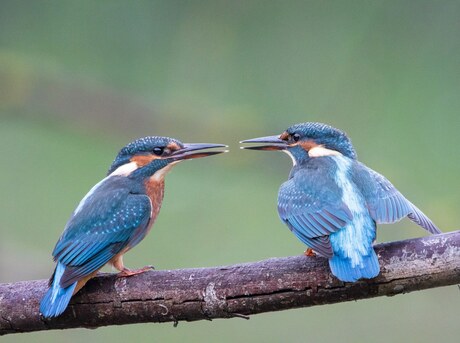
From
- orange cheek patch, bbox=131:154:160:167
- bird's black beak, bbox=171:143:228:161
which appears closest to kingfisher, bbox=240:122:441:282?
bird's black beak, bbox=171:143:228:161

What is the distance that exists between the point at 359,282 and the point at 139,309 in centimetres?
76

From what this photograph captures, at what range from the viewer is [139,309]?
2.96 m

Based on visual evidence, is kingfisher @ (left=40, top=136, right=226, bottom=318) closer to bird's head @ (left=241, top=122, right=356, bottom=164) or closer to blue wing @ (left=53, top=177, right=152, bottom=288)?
blue wing @ (left=53, top=177, right=152, bottom=288)

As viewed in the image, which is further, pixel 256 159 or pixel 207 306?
pixel 256 159

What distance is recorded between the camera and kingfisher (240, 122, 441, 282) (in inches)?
109

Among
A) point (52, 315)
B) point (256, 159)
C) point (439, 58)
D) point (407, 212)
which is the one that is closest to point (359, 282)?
point (407, 212)

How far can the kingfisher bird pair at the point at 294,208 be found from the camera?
2.88 metres

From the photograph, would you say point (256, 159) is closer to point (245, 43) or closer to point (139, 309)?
point (245, 43)

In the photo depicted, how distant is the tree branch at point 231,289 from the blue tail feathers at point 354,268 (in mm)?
86

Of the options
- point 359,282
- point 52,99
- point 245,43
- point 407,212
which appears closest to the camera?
point 359,282

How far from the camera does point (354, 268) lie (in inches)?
106

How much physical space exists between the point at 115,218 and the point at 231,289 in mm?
586

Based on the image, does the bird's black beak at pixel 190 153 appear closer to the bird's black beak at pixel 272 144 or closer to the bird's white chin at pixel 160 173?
the bird's white chin at pixel 160 173

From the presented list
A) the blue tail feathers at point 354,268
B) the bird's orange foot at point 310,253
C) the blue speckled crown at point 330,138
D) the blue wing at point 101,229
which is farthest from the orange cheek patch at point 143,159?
the blue tail feathers at point 354,268
